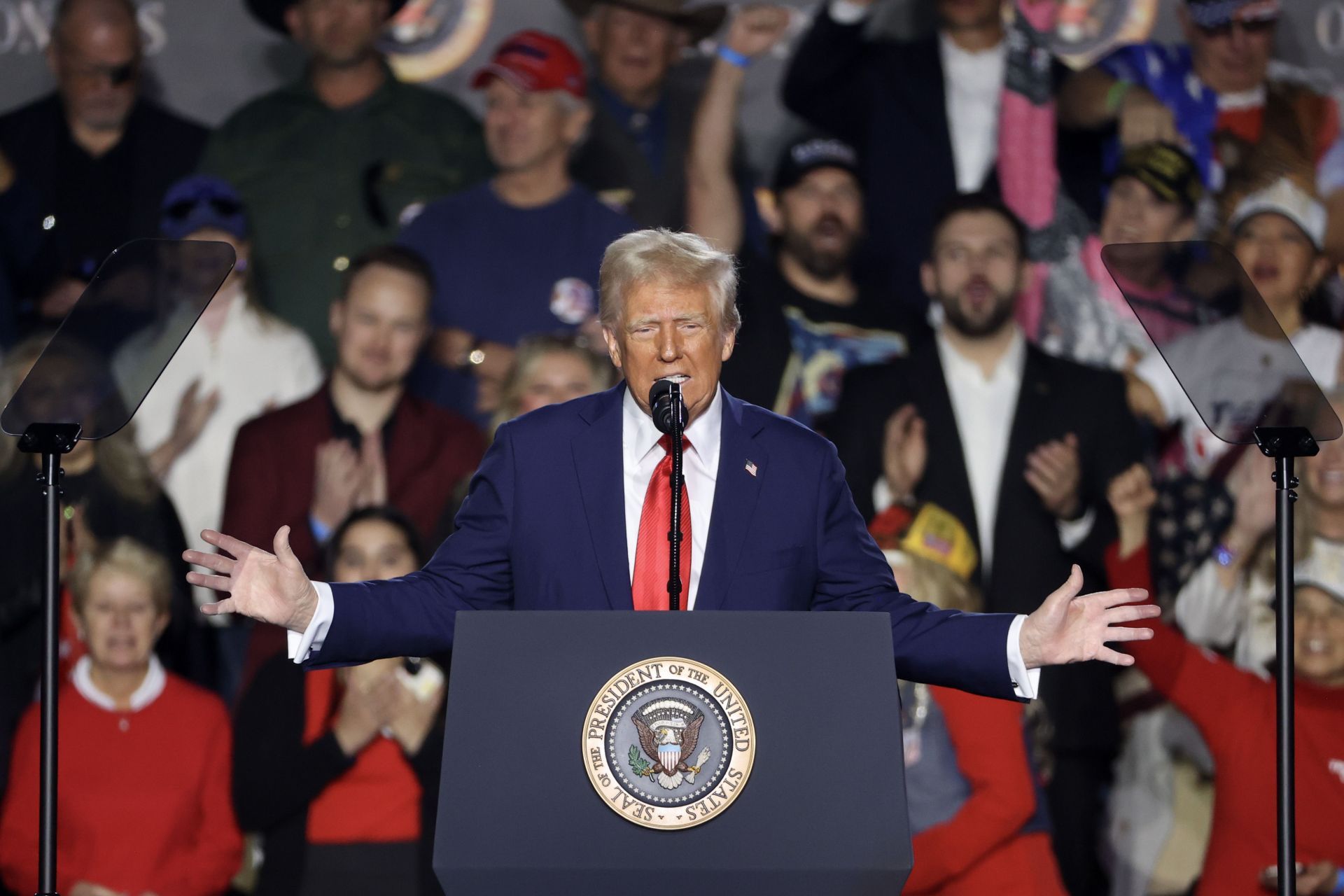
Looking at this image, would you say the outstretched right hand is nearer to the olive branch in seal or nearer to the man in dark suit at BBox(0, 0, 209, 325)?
the olive branch in seal

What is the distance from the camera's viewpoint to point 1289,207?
17.2ft

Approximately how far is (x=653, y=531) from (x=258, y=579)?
54 centimetres

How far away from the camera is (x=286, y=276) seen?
200 inches

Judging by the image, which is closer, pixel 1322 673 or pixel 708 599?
pixel 708 599

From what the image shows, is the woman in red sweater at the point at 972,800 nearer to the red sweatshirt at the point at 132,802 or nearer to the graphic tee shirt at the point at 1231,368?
the graphic tee shirt at the point at 1231,368

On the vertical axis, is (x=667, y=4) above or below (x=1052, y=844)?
above

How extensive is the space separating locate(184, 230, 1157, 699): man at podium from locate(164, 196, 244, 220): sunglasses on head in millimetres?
3192

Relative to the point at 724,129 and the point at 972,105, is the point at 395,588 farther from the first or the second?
the point at 972,105

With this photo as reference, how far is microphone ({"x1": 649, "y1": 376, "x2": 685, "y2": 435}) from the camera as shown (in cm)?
190

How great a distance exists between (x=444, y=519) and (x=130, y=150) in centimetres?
166

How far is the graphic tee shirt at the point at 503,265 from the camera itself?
5055mm

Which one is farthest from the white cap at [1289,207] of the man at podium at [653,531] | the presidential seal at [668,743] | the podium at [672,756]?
the presidential seal at [668,743]

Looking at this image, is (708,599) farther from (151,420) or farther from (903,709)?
(151,420)

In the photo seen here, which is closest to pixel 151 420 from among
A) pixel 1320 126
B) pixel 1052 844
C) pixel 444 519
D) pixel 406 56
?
pixel 444 519
